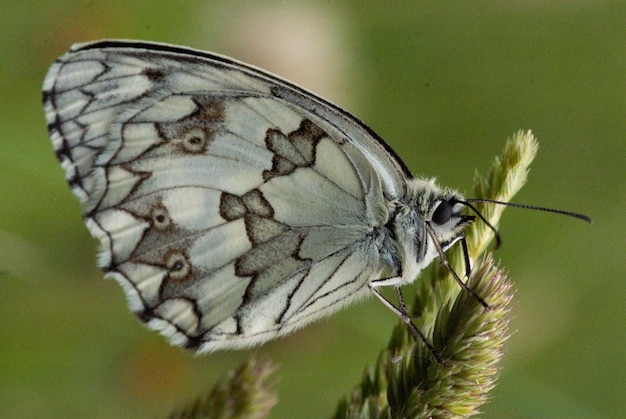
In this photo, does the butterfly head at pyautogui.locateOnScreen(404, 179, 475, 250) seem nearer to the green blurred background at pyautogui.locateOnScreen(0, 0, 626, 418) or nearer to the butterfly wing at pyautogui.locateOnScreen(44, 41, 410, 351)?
the butterfly wing at pyautogui.locateOnScreen(44, 41, 410, 351)

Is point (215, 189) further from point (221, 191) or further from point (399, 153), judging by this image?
point (399, 153)

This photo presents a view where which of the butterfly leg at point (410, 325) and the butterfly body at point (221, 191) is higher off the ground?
the butterfly body at point (221, 191)

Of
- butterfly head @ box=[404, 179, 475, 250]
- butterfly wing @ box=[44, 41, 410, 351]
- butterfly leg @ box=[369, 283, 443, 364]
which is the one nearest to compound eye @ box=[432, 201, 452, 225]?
butterfly head @ box=[404, 179, 475, 250]

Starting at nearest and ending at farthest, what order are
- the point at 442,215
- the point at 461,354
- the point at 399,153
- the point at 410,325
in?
1. the point at 461,354
2. the point at 410,325
3. the point at 442,215
4. the point at 399,153

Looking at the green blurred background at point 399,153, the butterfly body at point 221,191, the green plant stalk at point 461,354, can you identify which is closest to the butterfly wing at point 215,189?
the butterfly body at point 221,191

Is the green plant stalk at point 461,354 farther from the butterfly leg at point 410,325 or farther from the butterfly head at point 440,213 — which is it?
the butterfly head at point 440,213

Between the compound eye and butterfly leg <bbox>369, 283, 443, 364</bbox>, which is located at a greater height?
the compound eye

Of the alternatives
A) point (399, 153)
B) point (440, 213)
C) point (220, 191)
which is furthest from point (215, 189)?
point (399, 153)

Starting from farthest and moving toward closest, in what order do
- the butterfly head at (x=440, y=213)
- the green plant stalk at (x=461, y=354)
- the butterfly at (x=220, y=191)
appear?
the butterfly at (x=220, y=191), the butterfly head at (x=440, y=213), the green plant stalk at (x=461, y=354)
